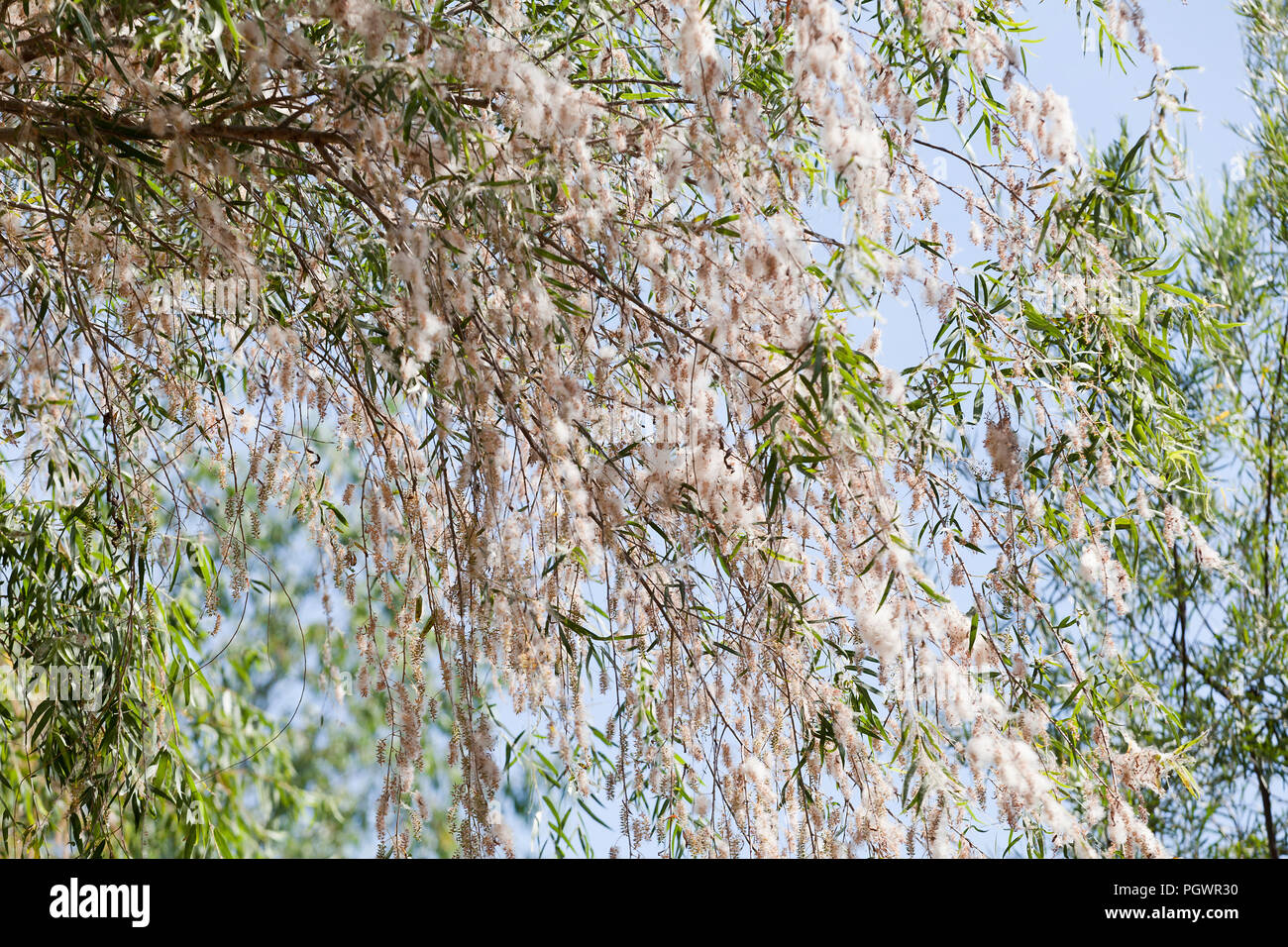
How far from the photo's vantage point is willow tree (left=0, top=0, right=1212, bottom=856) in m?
1.51

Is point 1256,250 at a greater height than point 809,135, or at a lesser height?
greater

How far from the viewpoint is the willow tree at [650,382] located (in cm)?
151

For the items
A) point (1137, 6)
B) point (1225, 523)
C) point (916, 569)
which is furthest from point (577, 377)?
point (1225, 523)

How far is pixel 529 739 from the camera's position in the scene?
2328 millimetres

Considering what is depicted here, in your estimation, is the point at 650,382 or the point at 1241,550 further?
the point at 1241,550

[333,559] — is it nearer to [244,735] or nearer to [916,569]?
[916,569]

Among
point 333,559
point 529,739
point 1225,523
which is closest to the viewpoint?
point 333,559

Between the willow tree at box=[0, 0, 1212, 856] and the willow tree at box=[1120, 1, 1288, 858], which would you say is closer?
the willow tree at box=[0, 0, 1212, 856]

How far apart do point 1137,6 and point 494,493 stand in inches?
47.7

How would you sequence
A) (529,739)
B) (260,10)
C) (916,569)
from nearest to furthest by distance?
(916,569)
(260,10)
(529,739)

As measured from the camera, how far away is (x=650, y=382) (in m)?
1.88

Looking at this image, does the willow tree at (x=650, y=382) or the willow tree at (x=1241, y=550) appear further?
the willow tree at (x=1241, y=550)
